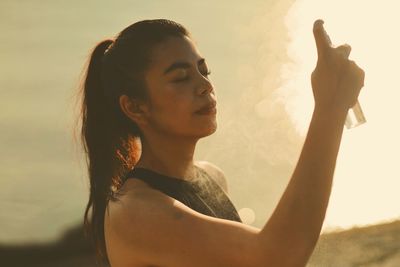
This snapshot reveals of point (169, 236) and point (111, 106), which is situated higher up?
point (111, 106)

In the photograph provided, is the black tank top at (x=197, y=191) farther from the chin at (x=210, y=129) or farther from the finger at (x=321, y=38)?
the finger at (x=321, y=38)

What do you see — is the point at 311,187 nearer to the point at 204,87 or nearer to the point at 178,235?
the point at 178,235

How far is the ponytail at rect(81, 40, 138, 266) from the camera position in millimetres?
3838

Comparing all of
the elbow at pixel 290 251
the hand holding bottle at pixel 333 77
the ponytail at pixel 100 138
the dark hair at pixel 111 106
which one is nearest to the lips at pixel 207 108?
the dark hair at pixel 111 106

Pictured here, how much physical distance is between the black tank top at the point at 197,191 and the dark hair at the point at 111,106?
23cm

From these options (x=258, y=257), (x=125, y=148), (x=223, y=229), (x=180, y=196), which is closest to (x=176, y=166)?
(x=180, y=196)

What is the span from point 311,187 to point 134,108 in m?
1.38

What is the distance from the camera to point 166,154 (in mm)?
3631

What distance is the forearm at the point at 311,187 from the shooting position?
258 cm

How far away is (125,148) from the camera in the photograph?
13.0ft

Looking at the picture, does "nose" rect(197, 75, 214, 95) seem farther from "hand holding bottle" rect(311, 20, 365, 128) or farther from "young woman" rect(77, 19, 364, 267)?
"hand holding bottle" rect(311, 20, 365, 128)

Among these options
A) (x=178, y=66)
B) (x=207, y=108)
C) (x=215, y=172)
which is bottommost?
(x=215, y=172)

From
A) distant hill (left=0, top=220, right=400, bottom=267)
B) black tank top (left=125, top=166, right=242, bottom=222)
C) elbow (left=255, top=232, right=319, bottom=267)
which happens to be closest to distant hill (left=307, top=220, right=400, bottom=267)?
distant hill (left=0, top=220, right=400, bottom=267)

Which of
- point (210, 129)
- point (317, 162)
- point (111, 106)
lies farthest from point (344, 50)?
point (111, 106)
